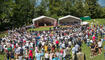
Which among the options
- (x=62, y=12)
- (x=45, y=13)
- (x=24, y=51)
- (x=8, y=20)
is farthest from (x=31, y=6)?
(x=24, y=51)

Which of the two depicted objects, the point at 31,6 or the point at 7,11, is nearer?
the point at 7,11

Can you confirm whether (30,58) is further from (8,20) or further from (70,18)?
(8,20)

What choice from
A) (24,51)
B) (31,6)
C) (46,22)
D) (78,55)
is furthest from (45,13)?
(78,55)

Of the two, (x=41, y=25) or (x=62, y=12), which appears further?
(x=62, y=12)

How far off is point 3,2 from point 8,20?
7.11 meters

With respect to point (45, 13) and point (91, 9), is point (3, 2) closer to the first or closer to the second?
point (45, 13)

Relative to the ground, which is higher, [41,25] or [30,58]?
[30,58]

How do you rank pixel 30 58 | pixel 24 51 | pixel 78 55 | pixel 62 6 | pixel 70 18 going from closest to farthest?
1. pixel 78 55
2. pixel 30 58
3. pixel 24 51
4. pixel 70 18
5. pixel 62 6

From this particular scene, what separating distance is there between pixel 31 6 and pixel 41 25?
71.9ft

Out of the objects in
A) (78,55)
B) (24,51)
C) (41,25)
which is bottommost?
(41,25)

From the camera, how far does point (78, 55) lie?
8000mm

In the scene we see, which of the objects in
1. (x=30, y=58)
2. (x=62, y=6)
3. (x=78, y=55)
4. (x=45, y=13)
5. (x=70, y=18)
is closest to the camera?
(x=78, y=55)

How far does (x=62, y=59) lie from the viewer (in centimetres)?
1255

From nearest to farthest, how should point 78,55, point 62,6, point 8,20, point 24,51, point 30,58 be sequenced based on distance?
point 78,55 → point 30,58 → point 24,51 → point 8,20 → point 62,6
